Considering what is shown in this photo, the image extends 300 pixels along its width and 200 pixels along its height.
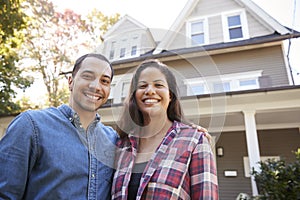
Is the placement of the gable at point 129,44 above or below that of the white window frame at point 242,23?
below

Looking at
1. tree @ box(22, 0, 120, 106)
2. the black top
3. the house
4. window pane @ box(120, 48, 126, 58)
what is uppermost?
tree @ box(22, 0, 120, 106)

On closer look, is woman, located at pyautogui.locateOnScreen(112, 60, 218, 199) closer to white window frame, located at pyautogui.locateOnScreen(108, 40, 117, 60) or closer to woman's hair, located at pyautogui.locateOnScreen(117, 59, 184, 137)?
woman's hair, located at pyautogui.locateOnScreen(117, 59, 184, 137)

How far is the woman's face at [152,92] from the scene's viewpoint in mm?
1182

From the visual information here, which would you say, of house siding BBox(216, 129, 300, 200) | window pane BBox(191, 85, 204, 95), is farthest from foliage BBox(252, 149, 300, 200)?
window pane BBox(191, 85, 204, 95)

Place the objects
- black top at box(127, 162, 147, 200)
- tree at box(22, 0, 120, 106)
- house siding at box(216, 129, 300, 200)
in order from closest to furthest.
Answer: black top at box(127, 162, 147, 200), house siding at box(216, 129, 300, 200), tree at box(22, 0, 120, 106)

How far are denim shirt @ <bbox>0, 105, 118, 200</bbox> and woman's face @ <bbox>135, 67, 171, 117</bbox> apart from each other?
0.35m

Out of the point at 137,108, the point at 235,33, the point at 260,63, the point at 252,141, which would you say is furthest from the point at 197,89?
the point at 235,33

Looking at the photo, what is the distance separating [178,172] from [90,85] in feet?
2.15

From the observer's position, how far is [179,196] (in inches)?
38.1

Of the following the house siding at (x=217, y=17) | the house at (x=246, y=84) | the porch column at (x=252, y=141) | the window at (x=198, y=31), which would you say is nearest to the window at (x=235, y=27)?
the house at (x=246, y=84)

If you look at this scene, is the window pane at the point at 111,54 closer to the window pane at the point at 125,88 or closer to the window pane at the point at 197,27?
the window pane at the point at 125,88

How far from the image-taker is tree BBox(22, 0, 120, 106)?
12367 mm

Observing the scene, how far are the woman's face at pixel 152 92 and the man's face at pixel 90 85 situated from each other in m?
0.21

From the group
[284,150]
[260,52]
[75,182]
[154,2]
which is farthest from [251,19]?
[75,182]
